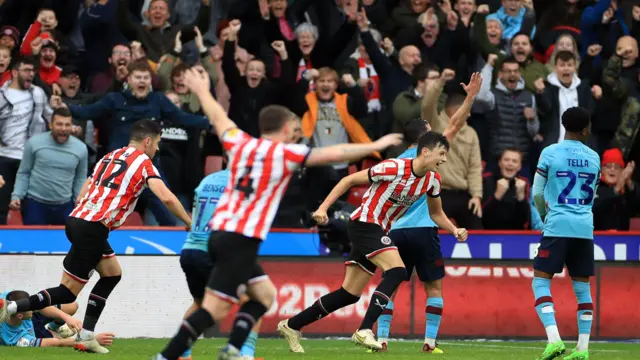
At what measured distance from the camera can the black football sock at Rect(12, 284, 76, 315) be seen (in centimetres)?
1134

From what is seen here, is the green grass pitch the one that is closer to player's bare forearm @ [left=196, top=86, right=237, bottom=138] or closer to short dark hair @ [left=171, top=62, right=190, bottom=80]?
player's bare forearm @ [left=196, top=86, right=237, bottom=138]

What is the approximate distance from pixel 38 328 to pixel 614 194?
799cm

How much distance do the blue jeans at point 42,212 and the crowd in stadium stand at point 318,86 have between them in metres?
0.02

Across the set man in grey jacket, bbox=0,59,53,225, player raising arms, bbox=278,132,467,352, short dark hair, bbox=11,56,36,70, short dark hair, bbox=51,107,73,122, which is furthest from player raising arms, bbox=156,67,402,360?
man in grey jacket, bbox=0,59,53,225

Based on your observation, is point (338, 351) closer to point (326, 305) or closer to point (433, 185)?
point (326, 305)

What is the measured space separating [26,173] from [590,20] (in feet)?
28.5

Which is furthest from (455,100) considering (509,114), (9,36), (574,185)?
(9,36)

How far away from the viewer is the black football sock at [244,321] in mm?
8234

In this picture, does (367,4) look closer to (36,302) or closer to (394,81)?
(394,81)

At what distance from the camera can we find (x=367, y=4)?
17938 millimetres

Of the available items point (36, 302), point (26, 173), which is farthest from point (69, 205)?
point (36, 302)

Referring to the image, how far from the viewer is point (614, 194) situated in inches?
636

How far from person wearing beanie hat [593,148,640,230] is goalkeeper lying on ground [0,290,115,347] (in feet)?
24.2

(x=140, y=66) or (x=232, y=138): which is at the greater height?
(x=140, y=66)
